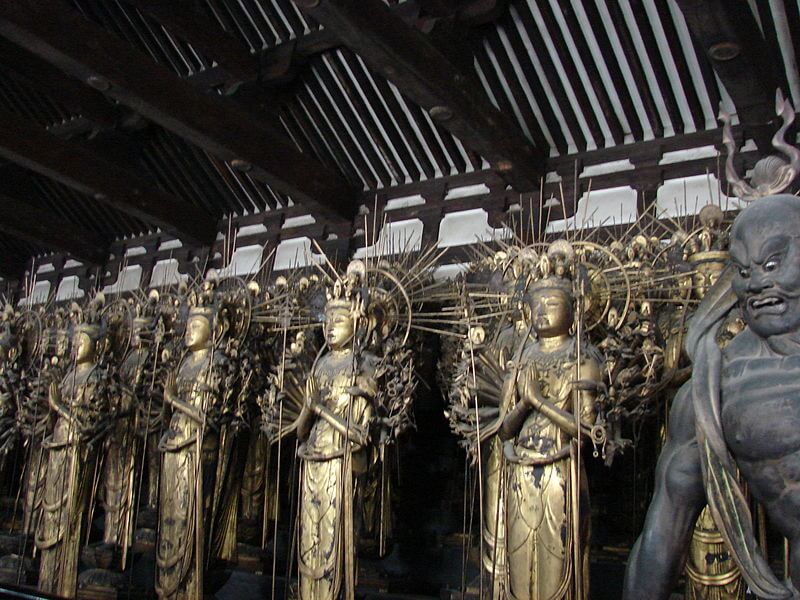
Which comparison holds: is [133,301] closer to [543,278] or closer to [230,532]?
[230,532]

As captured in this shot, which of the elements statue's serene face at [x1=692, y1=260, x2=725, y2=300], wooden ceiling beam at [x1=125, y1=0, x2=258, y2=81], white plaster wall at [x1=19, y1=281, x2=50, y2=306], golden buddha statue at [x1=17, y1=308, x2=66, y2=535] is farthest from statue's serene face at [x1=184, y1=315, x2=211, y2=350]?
white plaster wall at [x1=19, y1=281, x2=50, y2=306]

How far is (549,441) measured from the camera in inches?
114

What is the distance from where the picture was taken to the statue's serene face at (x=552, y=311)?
3.01 metres

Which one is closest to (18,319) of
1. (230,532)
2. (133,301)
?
(133,301)

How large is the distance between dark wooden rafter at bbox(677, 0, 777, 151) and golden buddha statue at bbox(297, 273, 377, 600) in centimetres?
166

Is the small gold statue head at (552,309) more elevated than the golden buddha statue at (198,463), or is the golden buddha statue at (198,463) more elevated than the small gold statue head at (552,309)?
the small gold statue head at (552,309)

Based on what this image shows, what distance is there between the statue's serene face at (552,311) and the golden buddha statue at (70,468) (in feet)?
8.22

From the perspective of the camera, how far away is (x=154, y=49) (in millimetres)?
5531

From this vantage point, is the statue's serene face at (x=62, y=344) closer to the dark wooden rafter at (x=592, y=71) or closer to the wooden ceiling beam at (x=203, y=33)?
the wooden ceiling beam at (x=203, y=33)

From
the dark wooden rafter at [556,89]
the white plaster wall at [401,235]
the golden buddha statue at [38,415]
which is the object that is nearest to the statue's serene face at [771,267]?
the dark wooden rafter at [556,89]

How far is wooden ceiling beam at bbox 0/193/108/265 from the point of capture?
6363 millimetres

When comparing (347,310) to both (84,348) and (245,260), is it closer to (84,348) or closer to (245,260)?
(84,348)

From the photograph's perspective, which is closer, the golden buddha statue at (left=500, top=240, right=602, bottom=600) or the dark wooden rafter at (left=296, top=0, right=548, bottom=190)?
the golden buddha statue at (left=500, top=240, right=602, bottom=600)

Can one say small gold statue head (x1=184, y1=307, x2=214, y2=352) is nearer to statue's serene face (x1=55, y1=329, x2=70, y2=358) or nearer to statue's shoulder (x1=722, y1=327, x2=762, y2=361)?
statue's serene face (x1=55, y1=329, x2=70, y2=358)
